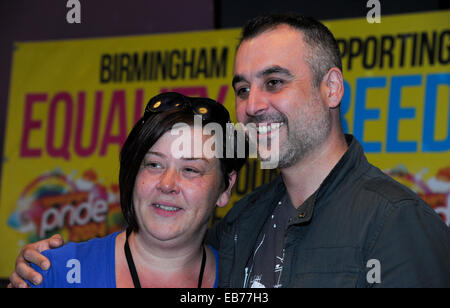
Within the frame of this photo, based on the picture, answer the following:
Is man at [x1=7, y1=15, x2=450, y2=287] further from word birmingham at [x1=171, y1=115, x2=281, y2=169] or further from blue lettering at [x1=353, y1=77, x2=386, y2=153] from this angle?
blue lettering at [x1=353, y1=77, x2=386, y2=153]

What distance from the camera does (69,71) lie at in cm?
473

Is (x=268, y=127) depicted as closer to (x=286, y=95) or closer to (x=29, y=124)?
(x=286, y=95)

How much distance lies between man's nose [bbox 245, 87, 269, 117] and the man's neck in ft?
0.86

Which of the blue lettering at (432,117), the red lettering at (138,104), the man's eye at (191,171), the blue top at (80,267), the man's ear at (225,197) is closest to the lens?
the blue top at (80,267)

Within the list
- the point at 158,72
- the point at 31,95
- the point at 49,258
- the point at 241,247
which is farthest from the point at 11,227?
the point at 241,247

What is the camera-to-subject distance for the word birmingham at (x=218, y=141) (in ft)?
7.00

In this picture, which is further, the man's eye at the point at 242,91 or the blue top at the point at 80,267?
the man's eye at the point at 242,91

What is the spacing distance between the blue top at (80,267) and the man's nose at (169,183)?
37 cm

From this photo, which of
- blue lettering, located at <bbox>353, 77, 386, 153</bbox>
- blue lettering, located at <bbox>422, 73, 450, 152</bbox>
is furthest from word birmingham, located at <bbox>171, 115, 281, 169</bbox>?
blue lettering, located at <bbox>422, 73, 450, 152</bbox>

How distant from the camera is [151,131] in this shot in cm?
215

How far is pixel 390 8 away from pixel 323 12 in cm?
55

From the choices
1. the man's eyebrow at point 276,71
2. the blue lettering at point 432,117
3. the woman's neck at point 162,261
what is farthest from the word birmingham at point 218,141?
the blue lettering at point 432,117

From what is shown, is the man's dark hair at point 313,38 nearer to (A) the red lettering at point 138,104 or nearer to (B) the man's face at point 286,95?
(B) the man's face at point 286,95

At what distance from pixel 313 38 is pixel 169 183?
2.80 feet
